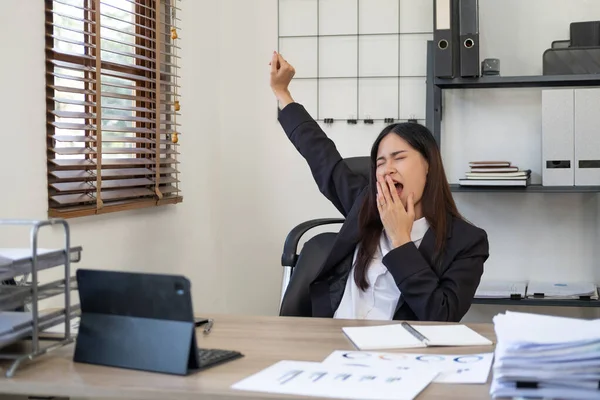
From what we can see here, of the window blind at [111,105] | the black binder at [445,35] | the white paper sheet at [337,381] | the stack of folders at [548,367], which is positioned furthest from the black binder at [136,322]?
the black binder at [445,35]

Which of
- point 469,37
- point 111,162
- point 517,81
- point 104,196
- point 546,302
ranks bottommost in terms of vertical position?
point 546,302

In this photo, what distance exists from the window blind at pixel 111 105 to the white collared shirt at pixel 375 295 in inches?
34.2

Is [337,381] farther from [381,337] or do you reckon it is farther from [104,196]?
[104,196]

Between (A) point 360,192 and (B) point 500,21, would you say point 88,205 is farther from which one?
(B) point 500,21

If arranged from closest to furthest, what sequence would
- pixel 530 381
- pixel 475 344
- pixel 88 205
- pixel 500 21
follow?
pixel 530 381 < pixel 475 344 < pixel 88 205 < pixel 500 21

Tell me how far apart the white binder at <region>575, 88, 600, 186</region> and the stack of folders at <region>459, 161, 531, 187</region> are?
0.22 metres

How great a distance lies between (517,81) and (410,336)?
188cm

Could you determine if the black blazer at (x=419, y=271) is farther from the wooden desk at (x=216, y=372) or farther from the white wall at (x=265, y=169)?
the white wall at (x=265, y=169)

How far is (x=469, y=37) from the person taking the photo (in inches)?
119

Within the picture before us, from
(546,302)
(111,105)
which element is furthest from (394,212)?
(546,302)

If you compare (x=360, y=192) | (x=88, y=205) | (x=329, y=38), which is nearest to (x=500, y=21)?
(x=329, y=38)

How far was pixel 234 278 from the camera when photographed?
369cm

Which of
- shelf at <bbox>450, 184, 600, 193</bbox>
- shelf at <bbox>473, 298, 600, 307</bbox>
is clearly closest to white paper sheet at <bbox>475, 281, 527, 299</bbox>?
shelf at <bbox>473, 298, 600, 307</bbox>

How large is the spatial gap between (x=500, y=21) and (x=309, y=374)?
2.53 metres
